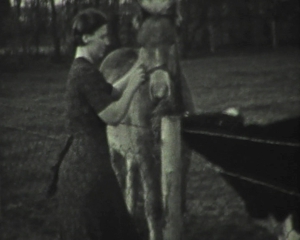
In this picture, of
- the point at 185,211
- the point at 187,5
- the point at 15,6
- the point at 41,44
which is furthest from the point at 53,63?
the point at 185,211

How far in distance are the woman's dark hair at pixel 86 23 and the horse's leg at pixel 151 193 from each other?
21.9 inches

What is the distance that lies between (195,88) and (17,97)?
94 cm

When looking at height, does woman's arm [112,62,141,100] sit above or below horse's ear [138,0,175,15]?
below

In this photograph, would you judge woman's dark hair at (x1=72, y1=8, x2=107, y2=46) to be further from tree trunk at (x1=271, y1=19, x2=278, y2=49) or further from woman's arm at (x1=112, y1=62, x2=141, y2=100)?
tree trunk at (x1=271, y1=19, x2=278, y2=49)

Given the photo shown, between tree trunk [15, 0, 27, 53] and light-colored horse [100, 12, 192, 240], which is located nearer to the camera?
light-colored horse [100, 12, 192, 240]

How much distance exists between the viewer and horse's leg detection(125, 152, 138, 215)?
9.65 feet

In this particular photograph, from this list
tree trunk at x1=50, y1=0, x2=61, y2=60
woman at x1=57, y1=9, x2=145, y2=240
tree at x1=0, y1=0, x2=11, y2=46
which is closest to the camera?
woman at x1=57, y1=9, x2=145, y2=240

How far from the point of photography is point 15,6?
3400 millimetres

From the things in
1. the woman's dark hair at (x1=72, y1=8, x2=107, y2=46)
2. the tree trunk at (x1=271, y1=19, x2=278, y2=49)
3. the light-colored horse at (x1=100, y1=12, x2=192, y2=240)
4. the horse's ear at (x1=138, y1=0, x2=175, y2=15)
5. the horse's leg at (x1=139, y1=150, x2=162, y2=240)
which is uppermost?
the horse's ear at (x1=138, y1=0, x2=175, y2=15)

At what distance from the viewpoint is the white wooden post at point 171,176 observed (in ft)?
8.86

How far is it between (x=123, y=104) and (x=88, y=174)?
34 centimetres

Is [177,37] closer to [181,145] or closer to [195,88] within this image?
[195,88]

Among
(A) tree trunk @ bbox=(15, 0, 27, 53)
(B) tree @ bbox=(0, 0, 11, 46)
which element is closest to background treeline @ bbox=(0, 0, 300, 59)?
(A) tree trunk @ bbox=(15, 0, 27, 53)

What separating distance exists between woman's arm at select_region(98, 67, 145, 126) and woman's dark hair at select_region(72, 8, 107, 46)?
26cm
